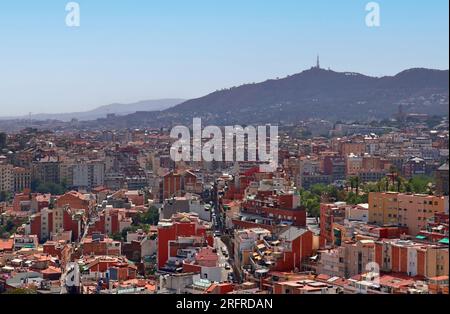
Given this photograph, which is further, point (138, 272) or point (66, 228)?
point (66, 228)

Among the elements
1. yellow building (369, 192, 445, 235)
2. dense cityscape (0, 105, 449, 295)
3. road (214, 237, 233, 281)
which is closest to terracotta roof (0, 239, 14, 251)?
dense cityscape (0, 105, 449, 295)

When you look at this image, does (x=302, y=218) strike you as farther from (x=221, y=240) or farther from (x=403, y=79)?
(x=403, y=79)

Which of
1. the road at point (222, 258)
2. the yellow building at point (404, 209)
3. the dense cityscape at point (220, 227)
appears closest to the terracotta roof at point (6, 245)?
the dense cityscape at point (220, 227)

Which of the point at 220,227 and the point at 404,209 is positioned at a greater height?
the point at 404,209

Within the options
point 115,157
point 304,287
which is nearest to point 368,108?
point 115,157

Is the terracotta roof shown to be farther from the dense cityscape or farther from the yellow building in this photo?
the yellow building

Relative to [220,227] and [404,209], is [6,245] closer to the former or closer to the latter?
[220,227]

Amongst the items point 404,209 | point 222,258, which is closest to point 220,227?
point 222,258

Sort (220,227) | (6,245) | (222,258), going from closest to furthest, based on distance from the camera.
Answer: (222,258), (6,245), (220,227)
